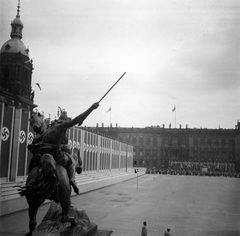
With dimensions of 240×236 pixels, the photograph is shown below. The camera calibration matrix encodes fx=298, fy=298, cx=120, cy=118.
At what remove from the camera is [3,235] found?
6289mm

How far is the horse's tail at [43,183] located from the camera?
5617 mm

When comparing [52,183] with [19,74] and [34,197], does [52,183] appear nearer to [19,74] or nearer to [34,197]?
[34,197]

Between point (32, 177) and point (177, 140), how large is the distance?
86.3m

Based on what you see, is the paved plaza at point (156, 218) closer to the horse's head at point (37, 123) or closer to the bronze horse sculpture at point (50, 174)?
the bronze horse sculpture at point (50, 174)

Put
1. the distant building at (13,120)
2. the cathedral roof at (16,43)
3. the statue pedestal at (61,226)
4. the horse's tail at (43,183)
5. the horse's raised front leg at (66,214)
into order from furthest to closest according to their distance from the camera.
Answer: the cathedral roof at (16,43) → the distant building at (13,120) → the horse's raised front leg at (66,214) → the statue pedestal at (61,226) → the horse's tail at (43,183)

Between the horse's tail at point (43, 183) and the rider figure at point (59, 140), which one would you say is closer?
the horse's tail at point (43, 183)

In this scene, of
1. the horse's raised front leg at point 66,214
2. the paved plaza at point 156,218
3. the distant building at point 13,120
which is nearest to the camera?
the horse's raised front leg at point 66,214

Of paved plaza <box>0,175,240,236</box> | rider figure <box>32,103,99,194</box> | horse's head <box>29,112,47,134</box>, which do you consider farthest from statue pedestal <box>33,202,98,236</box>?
paved plaza <box>0,175,240,236</box>

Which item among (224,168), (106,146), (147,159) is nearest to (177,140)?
(147,159)

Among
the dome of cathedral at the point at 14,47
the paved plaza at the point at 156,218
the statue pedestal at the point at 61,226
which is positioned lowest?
the paved plaza at the point at 156,218

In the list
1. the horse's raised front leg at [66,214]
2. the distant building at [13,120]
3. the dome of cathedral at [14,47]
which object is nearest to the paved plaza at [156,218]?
the distant building at [13,120]

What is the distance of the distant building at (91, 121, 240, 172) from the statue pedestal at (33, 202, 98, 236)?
80.0 m

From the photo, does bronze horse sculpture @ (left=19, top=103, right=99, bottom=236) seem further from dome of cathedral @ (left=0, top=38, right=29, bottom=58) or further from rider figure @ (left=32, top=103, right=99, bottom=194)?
dome of cathedral @ (left=0, top=38, right=29, bottom=58)

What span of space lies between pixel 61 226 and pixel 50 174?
1280 mm
